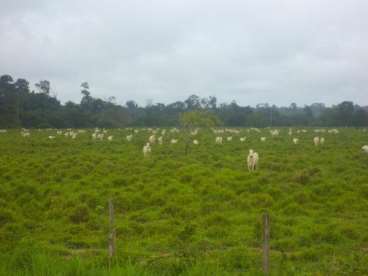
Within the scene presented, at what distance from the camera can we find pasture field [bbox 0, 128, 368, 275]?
350 inches

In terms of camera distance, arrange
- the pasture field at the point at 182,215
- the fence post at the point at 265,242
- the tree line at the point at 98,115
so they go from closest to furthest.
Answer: the fence post at the point at 265,242 < the pasture field at the point at 182,215 < the tree line at the point at 98,115

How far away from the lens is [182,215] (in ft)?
46.4

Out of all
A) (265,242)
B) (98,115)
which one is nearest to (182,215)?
(265,242)

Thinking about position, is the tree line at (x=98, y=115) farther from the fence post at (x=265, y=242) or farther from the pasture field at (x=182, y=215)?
the fence post at (x=265, y=242)

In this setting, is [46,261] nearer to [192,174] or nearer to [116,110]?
[192,174]

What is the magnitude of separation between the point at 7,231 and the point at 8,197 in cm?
438

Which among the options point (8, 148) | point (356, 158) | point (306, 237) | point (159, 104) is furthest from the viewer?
point (159, 104)

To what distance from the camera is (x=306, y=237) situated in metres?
11.6

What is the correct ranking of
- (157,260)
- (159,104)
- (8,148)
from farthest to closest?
(159,104), (8,148), (157,260)

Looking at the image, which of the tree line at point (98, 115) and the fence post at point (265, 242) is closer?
the fence post at point (265, 242)

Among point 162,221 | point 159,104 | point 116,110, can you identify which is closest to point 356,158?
point 162,221

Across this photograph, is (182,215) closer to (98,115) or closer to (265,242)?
(265,242)

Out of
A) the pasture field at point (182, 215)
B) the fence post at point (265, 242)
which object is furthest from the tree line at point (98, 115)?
the fence post at point (265, 242)

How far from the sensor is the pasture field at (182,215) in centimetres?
890
